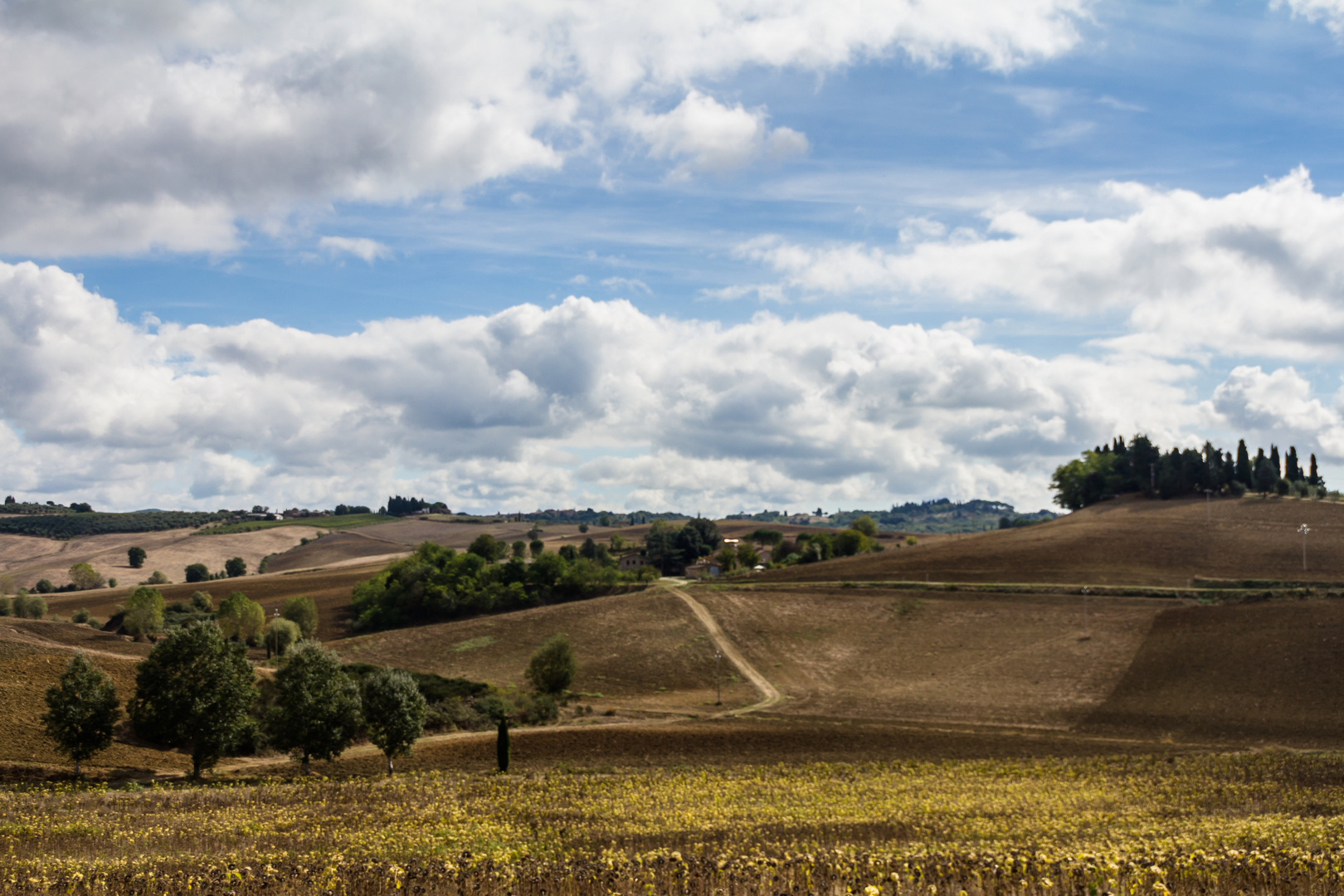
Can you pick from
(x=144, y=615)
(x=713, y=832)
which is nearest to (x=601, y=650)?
(x=144, y=615)

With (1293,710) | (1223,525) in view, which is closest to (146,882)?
(1293,710)

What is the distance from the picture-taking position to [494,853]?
61.1ft

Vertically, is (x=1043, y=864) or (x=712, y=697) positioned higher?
(x=1043, y=864)

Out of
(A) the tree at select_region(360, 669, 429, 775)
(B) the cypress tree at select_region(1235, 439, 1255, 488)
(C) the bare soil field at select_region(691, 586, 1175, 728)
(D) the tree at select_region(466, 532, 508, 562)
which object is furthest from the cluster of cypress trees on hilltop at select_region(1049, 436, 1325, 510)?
(A) the tree at select_region(360, 669, 429, 775)

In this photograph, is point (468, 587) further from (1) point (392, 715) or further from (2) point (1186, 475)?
(2) point (1186, 475)

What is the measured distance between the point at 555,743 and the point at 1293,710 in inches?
1937

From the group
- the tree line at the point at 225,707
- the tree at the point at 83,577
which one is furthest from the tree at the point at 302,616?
the tree line at the point at 225,707

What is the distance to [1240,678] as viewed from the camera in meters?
68.6

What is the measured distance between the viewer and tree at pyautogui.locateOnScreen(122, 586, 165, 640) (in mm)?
94312

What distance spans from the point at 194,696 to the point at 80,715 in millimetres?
4423

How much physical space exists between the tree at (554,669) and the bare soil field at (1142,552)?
53.3 m

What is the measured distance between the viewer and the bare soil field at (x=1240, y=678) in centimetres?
5991

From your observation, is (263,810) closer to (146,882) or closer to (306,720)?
(146,882)

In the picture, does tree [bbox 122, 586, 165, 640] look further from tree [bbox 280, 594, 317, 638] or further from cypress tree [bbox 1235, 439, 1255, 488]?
cypress tree [bbox 1235, 439, 1255, 488]
